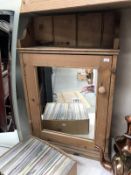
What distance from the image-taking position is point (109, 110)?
74cm

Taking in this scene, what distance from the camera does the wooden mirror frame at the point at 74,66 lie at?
0.68m

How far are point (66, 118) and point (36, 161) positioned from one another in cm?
24

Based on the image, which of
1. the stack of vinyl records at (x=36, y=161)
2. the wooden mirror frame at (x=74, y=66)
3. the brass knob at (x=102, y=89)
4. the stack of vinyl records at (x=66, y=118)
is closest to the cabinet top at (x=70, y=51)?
the wooden mirror frame at (x=74, y=66)

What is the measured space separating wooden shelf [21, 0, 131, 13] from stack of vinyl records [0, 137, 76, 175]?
559 mm

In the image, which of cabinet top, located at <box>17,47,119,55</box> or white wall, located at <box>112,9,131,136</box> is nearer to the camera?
cabinet top, located at <box>17,47,119,55</box>

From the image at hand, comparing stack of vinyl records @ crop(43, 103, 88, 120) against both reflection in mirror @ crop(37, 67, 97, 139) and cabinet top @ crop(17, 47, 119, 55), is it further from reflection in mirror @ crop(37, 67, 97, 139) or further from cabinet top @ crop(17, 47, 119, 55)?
cabinet top @ crop(17, 47, 119, 55)

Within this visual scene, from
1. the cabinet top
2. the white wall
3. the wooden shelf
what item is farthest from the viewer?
the white wall

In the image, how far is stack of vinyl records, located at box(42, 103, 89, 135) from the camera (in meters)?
0.85

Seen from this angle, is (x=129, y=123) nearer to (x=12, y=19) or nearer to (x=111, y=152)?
(x=111, y=152)

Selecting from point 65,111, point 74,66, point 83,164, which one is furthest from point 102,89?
point 83,164

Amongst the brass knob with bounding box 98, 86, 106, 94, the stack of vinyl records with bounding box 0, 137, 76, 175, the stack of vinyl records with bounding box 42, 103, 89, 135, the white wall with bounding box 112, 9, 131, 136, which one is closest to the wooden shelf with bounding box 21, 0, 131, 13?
the white wall with bounding box 112, 9, 131, 136

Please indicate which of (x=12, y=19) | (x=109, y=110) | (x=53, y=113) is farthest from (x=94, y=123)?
(x=12, y=19)

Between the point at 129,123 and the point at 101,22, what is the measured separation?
40 cm

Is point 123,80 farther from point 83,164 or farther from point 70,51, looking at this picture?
point 83,164
